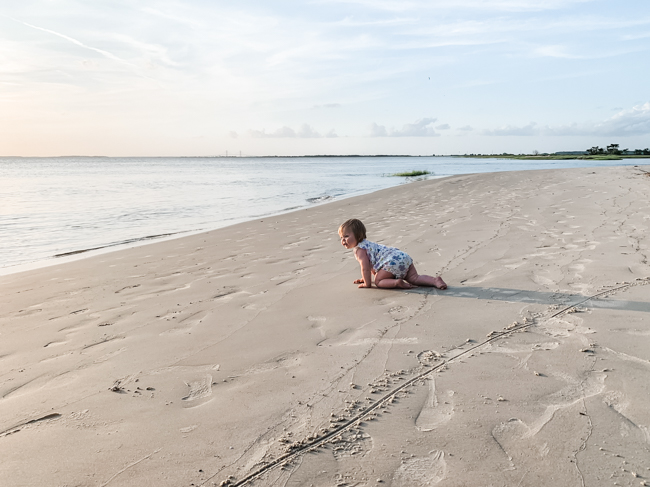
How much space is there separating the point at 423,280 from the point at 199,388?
292cm

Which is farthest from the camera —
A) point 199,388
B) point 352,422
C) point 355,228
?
point 355,228

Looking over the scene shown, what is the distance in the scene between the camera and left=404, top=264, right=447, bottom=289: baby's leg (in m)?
5.07

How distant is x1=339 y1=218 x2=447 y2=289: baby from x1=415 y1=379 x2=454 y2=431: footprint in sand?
2.40 metres

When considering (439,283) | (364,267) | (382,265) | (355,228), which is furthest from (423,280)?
(355,228)

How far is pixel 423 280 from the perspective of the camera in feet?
16.9

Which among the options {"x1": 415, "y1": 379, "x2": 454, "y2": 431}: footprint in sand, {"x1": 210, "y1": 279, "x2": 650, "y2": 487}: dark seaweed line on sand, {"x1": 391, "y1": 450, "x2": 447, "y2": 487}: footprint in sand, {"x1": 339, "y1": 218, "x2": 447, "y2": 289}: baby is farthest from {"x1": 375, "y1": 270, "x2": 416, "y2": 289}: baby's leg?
{"x1": 391, "y1": 450, "x2": 447, "y2": 487}: footprint in sand

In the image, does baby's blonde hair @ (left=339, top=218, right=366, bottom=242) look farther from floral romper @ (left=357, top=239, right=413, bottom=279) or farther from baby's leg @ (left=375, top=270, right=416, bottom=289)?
baby's leg @ (left=375, top=270, right=416, bottom=289)

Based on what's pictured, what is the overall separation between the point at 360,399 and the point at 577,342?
1824 millimetres

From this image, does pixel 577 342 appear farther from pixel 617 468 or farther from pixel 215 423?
pixel 215 423

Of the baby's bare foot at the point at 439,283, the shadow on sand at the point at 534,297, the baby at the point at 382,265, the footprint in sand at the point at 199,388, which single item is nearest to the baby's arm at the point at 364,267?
the baby at the point at 382,265

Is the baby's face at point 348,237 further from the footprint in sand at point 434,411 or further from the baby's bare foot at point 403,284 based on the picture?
the footprint in sand at point 434,411

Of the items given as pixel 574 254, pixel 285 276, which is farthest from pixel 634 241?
pixel 285 276

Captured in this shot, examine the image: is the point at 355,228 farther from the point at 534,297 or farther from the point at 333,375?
the point at 333,375

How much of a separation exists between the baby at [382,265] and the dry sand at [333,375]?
172 mm
